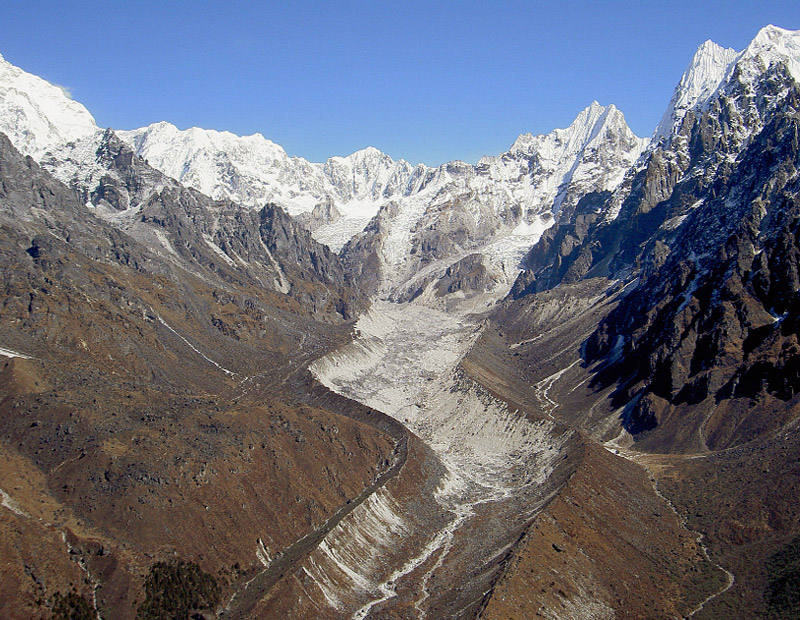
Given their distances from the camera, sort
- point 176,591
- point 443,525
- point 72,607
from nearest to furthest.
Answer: point 72,607, point 176,591, point 443,525

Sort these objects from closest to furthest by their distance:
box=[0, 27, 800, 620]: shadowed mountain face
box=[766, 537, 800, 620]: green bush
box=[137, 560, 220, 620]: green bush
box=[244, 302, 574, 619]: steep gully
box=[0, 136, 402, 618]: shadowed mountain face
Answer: box=[137, 560, 220, 620]: green bush
box=[0, 136, 402, 618]: shadowed mountain face
box=[766, 537, 800, 620]: green bush
box=[0, 27, 800, 620]: shadowed mountain face
box=[244, 302, 574, 619]: steep gully

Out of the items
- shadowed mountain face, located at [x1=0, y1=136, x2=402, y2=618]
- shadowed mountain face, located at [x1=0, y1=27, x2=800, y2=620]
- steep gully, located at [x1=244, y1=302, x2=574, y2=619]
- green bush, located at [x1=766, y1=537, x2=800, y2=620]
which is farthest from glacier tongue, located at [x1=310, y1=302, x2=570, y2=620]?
green bush, located at [x1=766, y1=537, x2=800, y2=620]

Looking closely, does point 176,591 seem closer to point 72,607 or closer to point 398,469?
point 72,607

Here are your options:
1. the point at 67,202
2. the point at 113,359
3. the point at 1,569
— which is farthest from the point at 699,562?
the point at 67,202

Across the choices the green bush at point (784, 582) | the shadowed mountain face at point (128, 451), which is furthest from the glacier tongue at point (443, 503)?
the green bush at point (784, 582)

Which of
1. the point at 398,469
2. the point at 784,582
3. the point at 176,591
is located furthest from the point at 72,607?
the point at 784,582

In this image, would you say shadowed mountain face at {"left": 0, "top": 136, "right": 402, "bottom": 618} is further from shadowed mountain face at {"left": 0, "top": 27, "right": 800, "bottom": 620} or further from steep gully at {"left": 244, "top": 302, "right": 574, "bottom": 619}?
steep gully at {"left": 244, "top": 302, "right": 574, "bottom": 619}

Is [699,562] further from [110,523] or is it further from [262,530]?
[110,523]

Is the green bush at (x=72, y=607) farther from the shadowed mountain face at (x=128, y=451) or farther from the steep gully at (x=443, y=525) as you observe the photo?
the steep gully at (x=443, y=525)

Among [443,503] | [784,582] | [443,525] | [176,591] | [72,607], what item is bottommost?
[176,591]

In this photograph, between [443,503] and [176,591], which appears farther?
[443,503]
